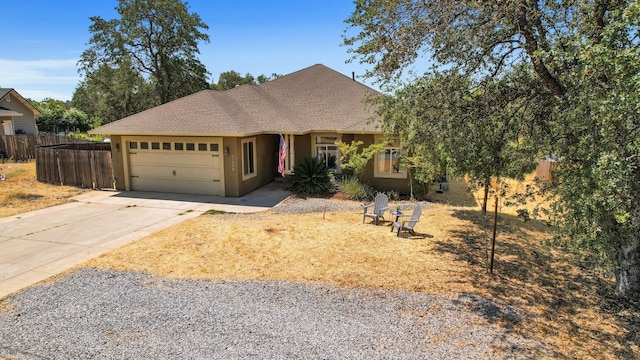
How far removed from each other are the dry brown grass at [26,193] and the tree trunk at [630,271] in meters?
15.9

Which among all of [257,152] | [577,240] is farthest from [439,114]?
[257,152]

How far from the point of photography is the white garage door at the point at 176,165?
46.6 feet

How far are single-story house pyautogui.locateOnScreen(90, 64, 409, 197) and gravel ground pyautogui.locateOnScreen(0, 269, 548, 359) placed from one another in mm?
7806

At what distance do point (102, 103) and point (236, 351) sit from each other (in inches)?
1404

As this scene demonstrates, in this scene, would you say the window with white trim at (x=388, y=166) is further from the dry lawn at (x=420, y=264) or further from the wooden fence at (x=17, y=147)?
the wooden fence at (x=17, y=147)

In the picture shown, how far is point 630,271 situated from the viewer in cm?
642

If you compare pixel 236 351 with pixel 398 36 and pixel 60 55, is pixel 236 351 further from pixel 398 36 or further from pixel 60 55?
pixel 60 55

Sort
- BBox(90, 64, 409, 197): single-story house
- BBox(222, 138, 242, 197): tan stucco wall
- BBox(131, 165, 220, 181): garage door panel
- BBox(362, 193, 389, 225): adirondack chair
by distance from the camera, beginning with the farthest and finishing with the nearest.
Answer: BBox(131, 165, 220, 181): garage door panel → BBox(90, 64, 409, 197): single-story house → BBox(222, 138, 242, 197): tan stucco wall → BBox(362, 193, 389, 225): adirondack chair

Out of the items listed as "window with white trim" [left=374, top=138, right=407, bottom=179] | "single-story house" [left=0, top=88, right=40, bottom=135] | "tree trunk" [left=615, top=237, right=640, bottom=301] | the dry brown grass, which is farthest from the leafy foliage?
"tree trunk" [left=615, top=237, right=640, bottom=301]

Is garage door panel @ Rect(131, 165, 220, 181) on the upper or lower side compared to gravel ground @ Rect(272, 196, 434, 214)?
upper

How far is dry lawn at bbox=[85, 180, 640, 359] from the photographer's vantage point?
552 cm

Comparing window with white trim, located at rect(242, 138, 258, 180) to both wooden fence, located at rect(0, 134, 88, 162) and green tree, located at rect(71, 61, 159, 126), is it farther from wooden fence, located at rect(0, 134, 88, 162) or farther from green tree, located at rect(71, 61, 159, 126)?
green tree, located at rect(71, 61, 159, 126)

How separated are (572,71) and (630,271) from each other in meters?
3.85

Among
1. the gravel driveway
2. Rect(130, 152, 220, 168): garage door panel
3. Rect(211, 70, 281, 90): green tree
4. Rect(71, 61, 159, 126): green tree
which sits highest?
Rect(211, 70, 281, 90): green tree
